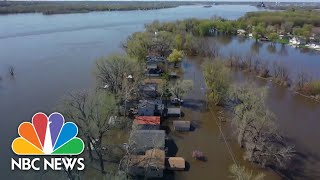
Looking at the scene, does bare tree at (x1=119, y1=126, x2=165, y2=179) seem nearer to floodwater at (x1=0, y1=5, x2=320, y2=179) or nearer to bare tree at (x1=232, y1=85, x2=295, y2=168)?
floodwater at (x1=0, y1=5, x2=320, y2=179)

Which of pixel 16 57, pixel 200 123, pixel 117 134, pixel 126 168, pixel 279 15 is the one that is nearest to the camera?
pixel 126 168

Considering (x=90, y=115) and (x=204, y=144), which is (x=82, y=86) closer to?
(x=90, y=115)

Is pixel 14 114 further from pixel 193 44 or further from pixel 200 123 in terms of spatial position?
pixel 193 44


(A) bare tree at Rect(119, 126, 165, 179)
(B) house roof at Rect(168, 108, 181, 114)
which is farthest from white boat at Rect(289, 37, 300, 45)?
(A) bare tree at Rect(119, 126, 165, 179)

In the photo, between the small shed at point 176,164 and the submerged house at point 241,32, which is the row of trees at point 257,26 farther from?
the small shed at point 176,164

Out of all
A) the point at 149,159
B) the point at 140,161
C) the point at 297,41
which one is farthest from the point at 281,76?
the point at 297,41

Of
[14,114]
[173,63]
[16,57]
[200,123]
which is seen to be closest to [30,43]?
[16,57]

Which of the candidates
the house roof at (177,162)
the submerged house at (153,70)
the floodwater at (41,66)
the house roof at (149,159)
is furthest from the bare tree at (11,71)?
the house roof at (177,162)
